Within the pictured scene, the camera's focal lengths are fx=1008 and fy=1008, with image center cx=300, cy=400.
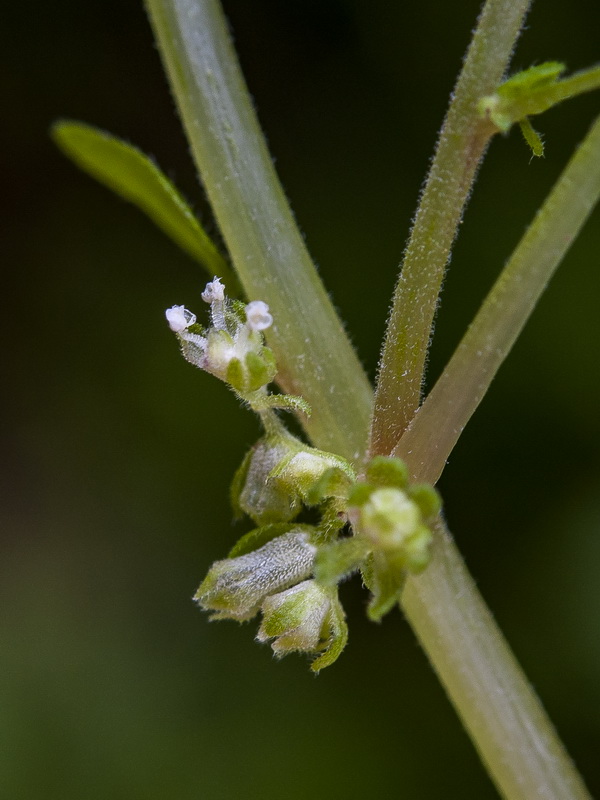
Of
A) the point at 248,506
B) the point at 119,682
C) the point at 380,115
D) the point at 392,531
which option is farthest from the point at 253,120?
the point at 119,682

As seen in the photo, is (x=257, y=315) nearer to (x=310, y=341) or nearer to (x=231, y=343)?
(x=231, y=343)

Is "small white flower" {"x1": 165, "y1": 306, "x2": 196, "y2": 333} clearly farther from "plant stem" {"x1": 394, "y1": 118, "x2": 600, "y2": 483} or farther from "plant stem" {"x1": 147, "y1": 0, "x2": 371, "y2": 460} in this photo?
"plant stem" {"x1": 394, "y1": 118, "x2": 600, "y2": 483}

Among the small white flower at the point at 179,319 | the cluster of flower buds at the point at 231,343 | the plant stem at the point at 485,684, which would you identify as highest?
the small white flower at the point at 179,319

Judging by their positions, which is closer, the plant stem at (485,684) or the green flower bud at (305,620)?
the green flower bud at (305,620)

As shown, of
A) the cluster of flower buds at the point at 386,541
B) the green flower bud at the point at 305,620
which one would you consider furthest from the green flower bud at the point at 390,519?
the green flower bud at the point at 305,620

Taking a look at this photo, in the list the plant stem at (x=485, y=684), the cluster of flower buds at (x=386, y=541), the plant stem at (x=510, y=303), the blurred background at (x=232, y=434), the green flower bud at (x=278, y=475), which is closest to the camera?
the cluster of flower buds at (x=386, y=541)

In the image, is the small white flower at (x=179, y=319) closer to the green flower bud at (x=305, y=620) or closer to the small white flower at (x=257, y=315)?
the small white flower at (x=257, y=315)
